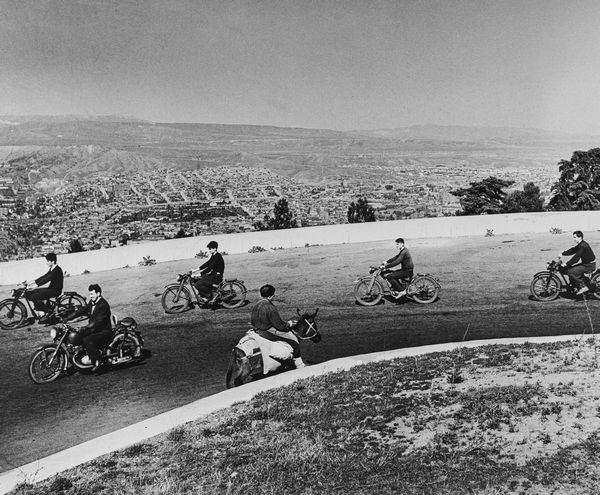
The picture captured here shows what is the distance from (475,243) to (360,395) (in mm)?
16517

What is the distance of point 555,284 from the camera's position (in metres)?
12.9

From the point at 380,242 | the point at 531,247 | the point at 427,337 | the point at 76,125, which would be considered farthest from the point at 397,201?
the point at 76,125

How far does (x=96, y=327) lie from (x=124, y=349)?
0.77 meters

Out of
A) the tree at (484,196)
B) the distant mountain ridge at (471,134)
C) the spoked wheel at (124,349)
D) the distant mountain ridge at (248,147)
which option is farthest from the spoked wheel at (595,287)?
the distant mountain ridge at (471,134)

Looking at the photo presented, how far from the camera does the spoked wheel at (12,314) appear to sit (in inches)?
527

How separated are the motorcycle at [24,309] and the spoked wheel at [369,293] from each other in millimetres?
6577

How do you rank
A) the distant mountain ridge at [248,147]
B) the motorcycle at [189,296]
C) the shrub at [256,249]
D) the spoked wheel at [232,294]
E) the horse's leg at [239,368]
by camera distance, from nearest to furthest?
the horse's leg at [239,368]
the motorcycle at [189,296]
the spoked wheel at [232,294]
the shrub at [256,249]
the distant mountain ridge at [248,147]

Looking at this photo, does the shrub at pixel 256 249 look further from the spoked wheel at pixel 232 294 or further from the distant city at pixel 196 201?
the spoked wheel at pixel 232 294

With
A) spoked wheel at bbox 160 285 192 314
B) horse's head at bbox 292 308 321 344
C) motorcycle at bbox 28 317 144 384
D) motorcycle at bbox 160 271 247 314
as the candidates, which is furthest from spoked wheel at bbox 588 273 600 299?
motorcycle at bbox 28 317 144 384

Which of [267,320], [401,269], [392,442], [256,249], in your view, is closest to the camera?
[392,442]

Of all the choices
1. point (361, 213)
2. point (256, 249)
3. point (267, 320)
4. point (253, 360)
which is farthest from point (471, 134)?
point (253, 360)

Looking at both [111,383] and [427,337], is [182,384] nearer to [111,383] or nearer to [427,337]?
[111,383]

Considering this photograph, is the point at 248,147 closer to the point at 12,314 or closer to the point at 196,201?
the point at 196,201

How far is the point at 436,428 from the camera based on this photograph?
6156 millimetres
